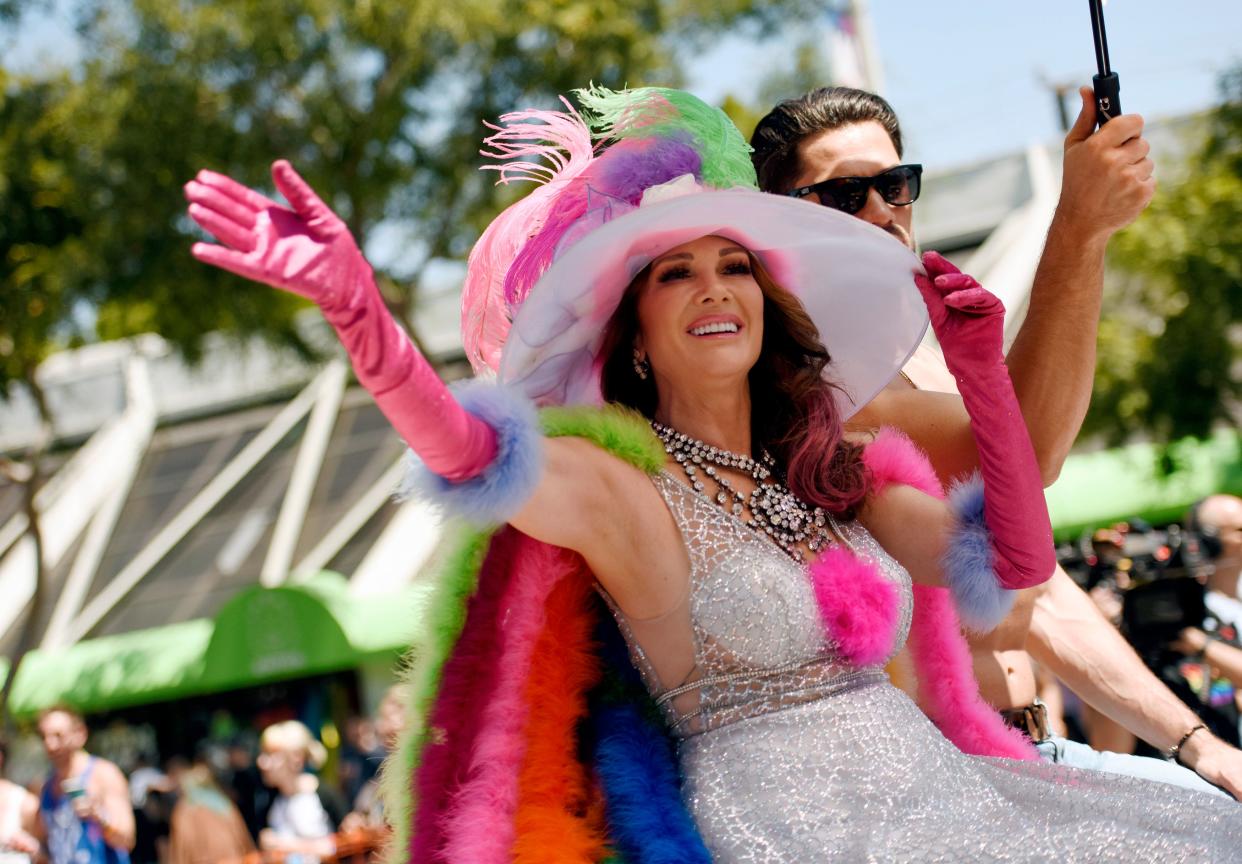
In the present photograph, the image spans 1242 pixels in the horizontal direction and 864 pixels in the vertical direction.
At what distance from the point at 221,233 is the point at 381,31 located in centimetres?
1044

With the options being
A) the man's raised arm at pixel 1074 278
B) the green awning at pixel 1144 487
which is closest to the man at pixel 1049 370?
the man's raised arm at pixel 1074 278

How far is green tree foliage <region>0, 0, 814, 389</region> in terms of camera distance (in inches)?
461

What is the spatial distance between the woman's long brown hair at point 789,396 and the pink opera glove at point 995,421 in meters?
0.26

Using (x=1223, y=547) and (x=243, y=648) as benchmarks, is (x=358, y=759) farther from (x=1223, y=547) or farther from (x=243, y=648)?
(x=1223, y=547)

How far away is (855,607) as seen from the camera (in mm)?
2561

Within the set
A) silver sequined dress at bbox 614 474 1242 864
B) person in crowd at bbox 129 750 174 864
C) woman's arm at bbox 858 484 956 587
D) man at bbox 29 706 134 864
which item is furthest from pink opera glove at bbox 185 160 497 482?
person in crowd at bbox 129 750 174 864

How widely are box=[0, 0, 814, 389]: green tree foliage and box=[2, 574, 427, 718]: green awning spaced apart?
2.50 metres

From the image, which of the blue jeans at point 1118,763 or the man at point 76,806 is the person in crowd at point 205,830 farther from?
the blue jeans at point 1118,763

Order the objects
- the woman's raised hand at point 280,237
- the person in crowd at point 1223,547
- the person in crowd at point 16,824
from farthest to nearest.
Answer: the person in crowd at point 16,824, the person in crowd at point 1223,547, the woman's raised hand at point 280,237

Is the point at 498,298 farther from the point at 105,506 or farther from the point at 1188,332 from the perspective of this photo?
the point at 105,506

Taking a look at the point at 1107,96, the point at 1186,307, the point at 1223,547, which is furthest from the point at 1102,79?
the point at 1186,307

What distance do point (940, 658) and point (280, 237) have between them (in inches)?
67.3

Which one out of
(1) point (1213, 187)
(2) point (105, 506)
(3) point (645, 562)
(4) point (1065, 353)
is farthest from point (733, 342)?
(2) point (105, 506)

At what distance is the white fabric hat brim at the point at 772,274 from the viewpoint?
2572 mm
